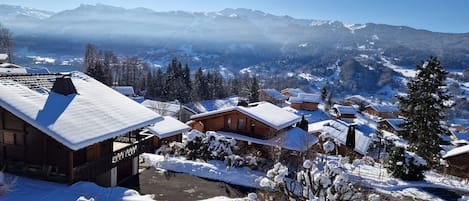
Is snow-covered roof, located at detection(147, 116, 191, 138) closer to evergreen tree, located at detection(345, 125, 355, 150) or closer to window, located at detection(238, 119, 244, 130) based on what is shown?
window, located at detection(238, 119, 244, 130)

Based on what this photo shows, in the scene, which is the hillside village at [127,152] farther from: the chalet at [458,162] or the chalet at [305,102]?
the chalet at [305,102]

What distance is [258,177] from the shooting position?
17094mm

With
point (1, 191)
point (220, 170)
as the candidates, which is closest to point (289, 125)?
point (220, 170)

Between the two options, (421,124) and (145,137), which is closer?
(145,137)

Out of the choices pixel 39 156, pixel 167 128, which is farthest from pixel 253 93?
pixel 39 156

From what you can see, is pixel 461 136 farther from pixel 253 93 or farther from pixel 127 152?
pixel 127 152

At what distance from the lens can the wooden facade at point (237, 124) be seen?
25.4 meters

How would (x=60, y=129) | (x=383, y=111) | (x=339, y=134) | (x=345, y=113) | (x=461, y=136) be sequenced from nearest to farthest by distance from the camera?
(x=60, y=129), (x=339, y=134), (x=461, y=136), (x=345, y=113), (x=383, y=111)

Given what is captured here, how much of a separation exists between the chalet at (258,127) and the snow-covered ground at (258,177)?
547cm

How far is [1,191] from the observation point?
8758mm

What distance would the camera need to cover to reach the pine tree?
25.1 m

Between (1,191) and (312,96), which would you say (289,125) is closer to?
(1,191)

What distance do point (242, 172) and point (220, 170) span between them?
113cm

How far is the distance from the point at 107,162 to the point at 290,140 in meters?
13.3
